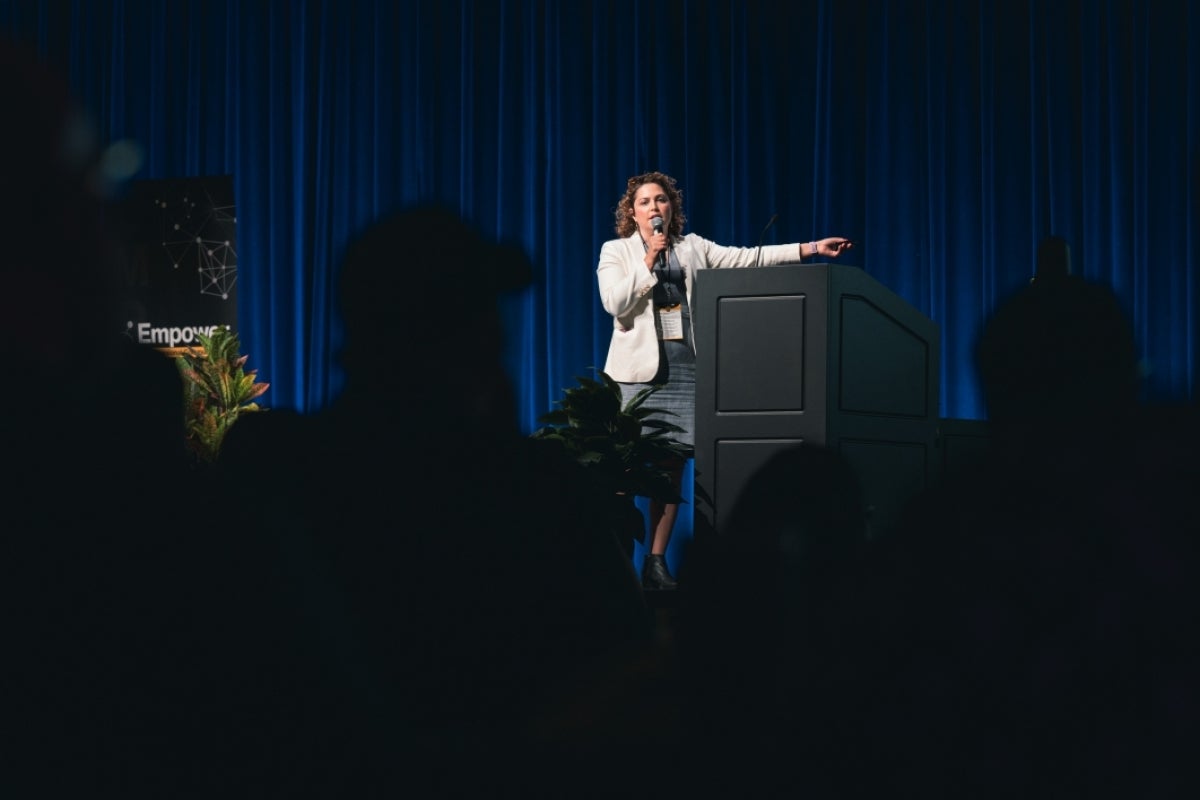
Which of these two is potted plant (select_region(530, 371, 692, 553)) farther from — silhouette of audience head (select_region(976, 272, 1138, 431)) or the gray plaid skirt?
silhouette of audience head (select_region(976, 272, 1138, 431))

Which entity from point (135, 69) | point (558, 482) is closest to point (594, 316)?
point (135, 69)

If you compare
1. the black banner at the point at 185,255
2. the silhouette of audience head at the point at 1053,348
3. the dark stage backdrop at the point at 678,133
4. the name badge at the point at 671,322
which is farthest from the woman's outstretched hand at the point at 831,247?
the black banner at the point at 185,255

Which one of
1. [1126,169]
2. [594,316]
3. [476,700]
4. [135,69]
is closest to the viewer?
[476,700]

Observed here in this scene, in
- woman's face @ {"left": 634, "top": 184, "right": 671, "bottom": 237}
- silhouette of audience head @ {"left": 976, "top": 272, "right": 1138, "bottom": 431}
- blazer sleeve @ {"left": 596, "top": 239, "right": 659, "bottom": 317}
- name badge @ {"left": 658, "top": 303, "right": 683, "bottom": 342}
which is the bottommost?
silhouette of audience head @ {"left": 976, "top": 272, "right": 1138, "bottom": 431}

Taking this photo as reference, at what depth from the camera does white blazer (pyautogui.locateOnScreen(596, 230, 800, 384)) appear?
3697 millimetres

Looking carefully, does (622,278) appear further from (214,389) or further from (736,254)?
(214,389)

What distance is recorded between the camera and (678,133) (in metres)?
5.54

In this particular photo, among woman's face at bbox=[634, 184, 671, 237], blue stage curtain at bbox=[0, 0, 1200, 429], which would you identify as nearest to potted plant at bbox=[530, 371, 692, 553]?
woman's face at bbox=[634, 184, 671, 237]

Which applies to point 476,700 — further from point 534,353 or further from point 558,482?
A: point 534,353

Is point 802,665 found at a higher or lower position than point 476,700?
higher

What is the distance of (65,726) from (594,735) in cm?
24

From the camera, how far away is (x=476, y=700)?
28.9 inches

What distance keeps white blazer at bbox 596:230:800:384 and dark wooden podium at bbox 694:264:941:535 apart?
33.8 inches

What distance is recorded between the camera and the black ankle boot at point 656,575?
3418mm
